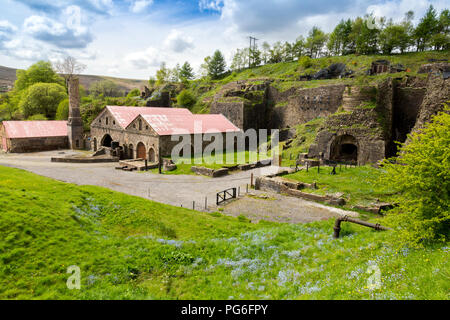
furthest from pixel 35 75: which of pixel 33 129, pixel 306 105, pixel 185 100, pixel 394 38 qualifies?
pixel 394 38

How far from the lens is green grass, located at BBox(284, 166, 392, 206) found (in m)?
18.4

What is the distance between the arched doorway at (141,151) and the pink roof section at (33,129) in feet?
65.4

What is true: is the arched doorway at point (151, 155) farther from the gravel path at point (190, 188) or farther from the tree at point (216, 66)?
the tree at point (216, 66)

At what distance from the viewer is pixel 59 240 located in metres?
8.77

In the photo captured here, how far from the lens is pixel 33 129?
43688 mm

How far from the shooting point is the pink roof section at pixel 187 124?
34406 millimetres

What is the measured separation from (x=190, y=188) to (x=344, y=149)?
19.5 metres

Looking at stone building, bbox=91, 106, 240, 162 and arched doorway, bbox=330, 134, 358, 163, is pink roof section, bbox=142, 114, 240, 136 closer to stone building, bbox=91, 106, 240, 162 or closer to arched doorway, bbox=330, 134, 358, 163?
stone building, bbox=91, 106, 240, 162

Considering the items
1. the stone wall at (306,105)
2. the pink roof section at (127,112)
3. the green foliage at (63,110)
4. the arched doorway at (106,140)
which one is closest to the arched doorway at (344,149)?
the stone wall at (306,105)

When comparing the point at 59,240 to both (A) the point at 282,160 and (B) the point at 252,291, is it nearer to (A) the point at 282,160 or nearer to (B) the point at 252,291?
(B) the point at 252,291

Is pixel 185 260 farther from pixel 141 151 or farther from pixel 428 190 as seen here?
pixel 141 151

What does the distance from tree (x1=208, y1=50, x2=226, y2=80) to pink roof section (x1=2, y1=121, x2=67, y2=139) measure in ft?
192

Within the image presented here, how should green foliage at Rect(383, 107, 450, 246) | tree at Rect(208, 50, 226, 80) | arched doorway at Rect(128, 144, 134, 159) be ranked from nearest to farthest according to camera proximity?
1. green foliage at Rect(383, 107, 450, 246)
2. arched doorway at Rect(128, 144, 134, 159)
3. tree at Rect(208, 50, 226, 80)

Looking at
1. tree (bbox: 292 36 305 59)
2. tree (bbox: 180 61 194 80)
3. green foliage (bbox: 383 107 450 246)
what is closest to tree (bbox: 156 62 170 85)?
tree (bbox: 180 61 194 80)
